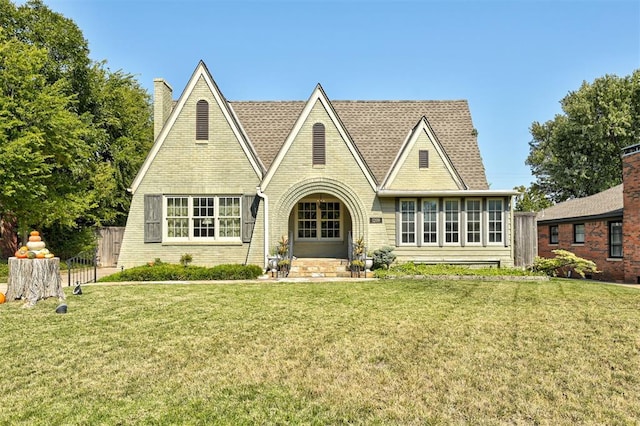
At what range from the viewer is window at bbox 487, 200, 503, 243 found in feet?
58.7

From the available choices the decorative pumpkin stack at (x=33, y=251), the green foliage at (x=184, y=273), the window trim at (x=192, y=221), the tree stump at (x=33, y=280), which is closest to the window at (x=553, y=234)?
the green foliage at (x=184, y=273)

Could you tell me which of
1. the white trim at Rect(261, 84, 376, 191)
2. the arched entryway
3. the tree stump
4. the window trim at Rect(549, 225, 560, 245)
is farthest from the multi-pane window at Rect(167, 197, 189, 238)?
the window trim at Rect(549, 225, 560, 245)

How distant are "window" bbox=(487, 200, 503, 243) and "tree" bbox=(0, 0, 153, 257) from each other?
1974 cm

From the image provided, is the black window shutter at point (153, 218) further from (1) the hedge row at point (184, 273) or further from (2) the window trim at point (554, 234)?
(2) the window trim at point (554, 234)

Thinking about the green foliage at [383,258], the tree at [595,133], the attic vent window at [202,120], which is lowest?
the green foliage at [383,258]

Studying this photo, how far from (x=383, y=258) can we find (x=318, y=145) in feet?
17.9

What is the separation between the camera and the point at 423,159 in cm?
1845

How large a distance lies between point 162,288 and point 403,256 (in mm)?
9655

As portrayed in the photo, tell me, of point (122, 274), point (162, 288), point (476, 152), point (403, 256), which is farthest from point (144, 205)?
point (476, 152)

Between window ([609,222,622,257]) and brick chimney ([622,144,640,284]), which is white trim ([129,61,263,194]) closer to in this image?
brick chimney ([622,144,640,284])

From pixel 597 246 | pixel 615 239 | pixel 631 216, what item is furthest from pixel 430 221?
pixel 597 246

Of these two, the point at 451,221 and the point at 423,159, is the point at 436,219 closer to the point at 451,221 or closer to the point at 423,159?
the point at 451,221

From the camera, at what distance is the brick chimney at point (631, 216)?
1900 centimetres

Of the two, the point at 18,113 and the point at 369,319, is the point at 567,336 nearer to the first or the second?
the point at 369,319
